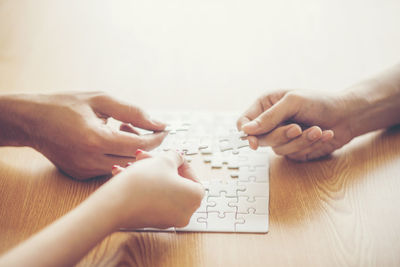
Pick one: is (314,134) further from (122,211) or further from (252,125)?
(122,211)

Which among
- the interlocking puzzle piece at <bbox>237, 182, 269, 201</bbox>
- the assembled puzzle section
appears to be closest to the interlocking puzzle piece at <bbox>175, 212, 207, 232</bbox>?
the assembled puzzle section

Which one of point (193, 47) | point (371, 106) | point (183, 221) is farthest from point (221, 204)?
point (193, 47)

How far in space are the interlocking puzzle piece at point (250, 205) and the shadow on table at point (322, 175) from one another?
0.8 inches

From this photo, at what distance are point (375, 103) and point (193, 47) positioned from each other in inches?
32.7

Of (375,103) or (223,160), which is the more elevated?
(375,103)

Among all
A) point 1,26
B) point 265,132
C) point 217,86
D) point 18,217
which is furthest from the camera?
point 1,26

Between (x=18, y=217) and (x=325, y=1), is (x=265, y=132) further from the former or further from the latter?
(x=325, y=1)

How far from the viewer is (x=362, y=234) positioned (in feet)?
3.78

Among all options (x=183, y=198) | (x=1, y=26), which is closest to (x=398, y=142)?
(x=183, y=198)

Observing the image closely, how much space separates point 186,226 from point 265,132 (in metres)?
0.37

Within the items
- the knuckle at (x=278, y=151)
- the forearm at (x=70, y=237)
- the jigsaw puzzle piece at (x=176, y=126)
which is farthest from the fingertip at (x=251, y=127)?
the forearm at (x=70, y=237)

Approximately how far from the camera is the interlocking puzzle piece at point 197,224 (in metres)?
1.19

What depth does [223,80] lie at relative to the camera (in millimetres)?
1786

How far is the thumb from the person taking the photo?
1.33 meters
